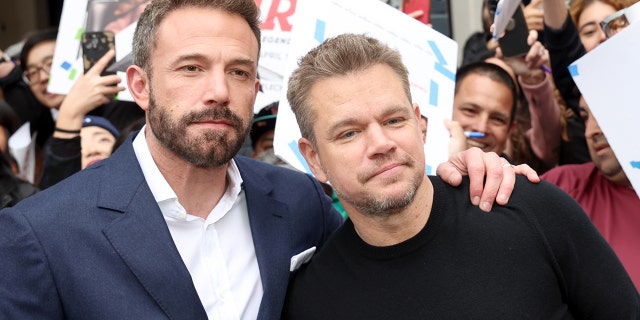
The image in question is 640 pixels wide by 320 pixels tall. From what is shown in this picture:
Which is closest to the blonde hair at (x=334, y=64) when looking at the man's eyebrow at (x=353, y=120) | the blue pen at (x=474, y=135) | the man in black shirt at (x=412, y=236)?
the man in black shirt at (x=412, y=236)

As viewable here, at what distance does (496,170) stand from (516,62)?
1.85m

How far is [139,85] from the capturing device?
268cm

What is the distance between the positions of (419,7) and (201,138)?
2216 millimetres

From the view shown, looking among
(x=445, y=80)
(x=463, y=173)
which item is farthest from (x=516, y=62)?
(x=463, y=173)

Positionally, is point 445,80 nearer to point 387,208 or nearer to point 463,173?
point 463,173

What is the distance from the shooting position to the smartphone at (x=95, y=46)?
13.2 ft

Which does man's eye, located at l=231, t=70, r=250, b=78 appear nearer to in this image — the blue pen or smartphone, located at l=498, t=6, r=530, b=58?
the blue pen

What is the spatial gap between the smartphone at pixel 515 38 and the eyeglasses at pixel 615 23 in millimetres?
756

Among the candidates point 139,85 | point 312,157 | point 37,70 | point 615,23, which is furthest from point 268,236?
point 37,70

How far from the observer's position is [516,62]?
13.7 feet

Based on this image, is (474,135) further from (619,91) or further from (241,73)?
(241,73)

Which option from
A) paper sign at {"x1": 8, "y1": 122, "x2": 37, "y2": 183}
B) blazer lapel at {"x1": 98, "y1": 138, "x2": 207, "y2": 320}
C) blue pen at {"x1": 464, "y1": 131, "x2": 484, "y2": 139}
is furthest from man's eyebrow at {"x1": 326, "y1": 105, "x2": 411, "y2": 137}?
paper sign at {"x1": 8, "y1": 122, "x2": 37, "y2": 183}

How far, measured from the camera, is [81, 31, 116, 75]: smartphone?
4012mm

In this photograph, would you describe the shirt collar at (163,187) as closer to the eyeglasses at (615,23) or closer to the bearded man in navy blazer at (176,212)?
the bearded man in navy blazer at (176,212)
